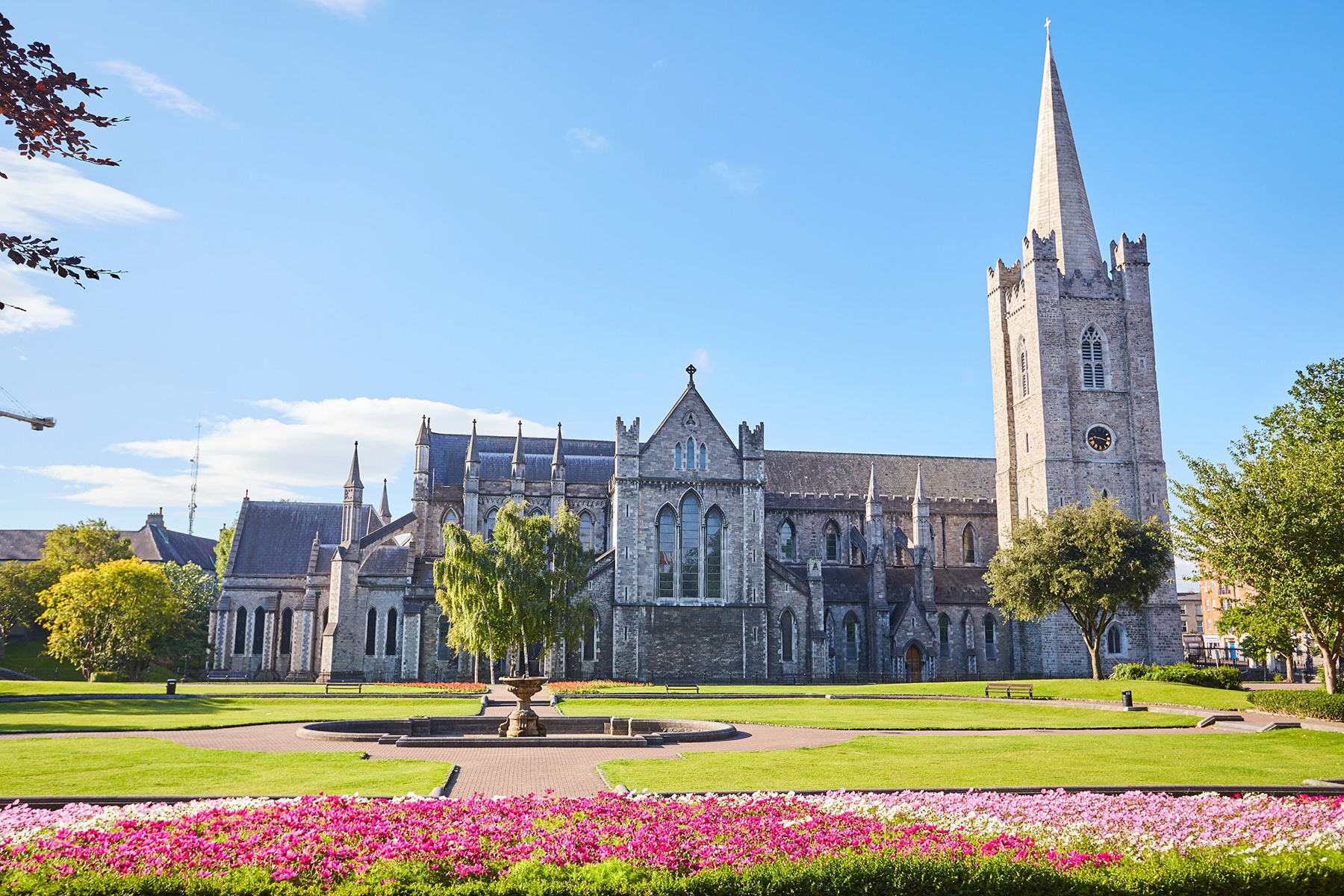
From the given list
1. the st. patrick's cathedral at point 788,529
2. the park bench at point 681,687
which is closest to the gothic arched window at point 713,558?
the st. patrick's cathedral at point 788,529

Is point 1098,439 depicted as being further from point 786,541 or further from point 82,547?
point 82,547

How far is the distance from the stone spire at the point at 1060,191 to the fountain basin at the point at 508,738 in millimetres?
51901

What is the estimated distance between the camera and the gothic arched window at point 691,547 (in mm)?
59406

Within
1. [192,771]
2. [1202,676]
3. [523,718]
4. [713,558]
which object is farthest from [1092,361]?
[192,771]

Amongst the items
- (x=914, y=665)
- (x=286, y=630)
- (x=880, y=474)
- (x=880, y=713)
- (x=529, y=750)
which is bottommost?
(x=880, y=713)

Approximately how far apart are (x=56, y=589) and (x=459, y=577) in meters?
36.8

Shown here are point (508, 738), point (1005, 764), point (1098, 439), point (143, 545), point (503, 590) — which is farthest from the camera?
point (143, 545)

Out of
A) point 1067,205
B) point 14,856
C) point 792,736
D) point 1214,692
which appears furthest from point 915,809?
point 1067,205

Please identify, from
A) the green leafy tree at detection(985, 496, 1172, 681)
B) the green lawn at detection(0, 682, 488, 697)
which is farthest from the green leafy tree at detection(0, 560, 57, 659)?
the green leafy tree at detection(985, 496, 1172, 681)

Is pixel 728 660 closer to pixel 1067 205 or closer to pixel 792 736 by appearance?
pixel 792 736

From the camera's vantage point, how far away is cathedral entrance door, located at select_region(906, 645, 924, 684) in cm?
6392

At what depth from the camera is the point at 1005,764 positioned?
20.7m

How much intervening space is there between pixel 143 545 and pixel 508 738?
254 feet

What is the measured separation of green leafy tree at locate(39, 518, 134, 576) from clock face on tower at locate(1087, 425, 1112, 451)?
7020 cm
